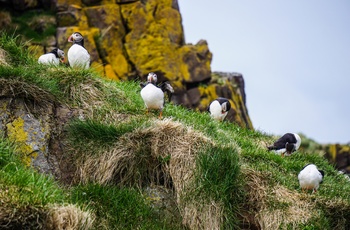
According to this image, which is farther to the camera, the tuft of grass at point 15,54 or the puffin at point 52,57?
the puffin at point 52,57

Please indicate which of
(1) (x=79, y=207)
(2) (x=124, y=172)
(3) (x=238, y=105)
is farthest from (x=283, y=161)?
(3) (x=238, y=105)

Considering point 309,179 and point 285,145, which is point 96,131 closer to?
point 309,179

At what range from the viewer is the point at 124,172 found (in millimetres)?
10047

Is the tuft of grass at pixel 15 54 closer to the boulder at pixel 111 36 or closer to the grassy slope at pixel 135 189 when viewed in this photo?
the grassy slope at pixel 135 189

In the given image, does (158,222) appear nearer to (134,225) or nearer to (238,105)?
(134,225)

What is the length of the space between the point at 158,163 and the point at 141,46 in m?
13.1

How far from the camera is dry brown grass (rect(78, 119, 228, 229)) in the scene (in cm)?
971

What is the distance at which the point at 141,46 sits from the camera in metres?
22.9

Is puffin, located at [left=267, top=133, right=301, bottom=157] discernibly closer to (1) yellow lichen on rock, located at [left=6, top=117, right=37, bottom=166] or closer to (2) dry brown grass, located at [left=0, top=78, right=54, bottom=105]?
(2) dry brown grass, located at [left=0, top=78, right=54, bottom=105]

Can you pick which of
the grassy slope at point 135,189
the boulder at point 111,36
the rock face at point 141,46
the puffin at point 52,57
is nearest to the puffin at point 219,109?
the grassy slope at point 135,189

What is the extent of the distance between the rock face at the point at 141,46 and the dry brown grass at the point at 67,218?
13547 millimetres

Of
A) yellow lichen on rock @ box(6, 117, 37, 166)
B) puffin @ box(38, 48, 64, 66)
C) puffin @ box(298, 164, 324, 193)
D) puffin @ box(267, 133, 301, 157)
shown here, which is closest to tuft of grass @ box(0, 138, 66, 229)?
yellow lichen on rock @ box(6, 117, 37, 166)

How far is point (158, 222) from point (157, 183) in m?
0.72

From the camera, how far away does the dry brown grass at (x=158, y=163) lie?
971 centimetres
